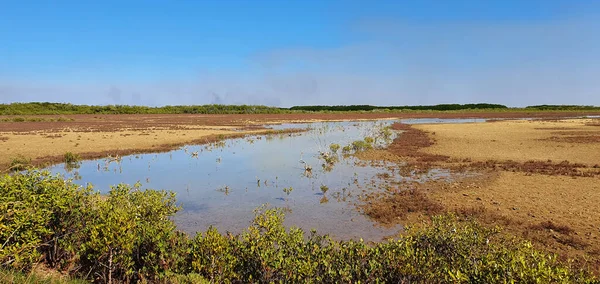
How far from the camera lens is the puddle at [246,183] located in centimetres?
1254

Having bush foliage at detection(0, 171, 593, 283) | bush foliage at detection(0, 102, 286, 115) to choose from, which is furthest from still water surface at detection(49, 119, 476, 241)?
bush foliage at detection(0, 102, 286, 115)

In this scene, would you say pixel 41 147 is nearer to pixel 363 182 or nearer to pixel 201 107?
pixel 363 182

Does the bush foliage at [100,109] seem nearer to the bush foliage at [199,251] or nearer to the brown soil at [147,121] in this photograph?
the brown soil at [147,121]

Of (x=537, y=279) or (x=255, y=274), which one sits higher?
(x=537, y=279)

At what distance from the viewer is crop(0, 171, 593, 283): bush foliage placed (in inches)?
235

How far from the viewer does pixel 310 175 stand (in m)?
20.7

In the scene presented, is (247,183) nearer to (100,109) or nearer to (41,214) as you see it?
(41,214)

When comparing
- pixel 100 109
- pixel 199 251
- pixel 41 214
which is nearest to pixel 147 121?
pixel 100 109

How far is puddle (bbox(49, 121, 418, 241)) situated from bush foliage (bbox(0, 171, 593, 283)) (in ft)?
13.7

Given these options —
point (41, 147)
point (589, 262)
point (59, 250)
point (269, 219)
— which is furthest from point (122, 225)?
point (41, 147)

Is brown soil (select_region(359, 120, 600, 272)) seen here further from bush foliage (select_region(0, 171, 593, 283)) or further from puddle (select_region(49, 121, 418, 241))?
bush foliage (select_region(0, 171, 593, 283))

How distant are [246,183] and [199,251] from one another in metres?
11.9

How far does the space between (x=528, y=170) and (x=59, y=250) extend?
22968mm

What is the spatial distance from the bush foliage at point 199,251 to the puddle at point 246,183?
13.7 ft
